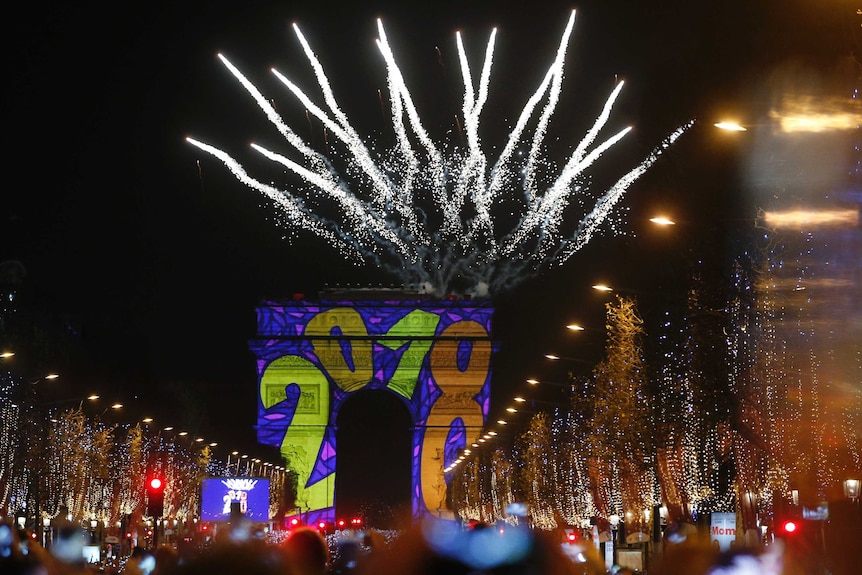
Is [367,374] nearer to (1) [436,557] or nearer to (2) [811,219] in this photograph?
(2) [811,219]

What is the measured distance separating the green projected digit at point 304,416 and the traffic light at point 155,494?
105 m

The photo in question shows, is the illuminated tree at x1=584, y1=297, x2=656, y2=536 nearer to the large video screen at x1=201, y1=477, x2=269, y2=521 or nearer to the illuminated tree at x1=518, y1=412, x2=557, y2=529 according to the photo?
the large video screen at x1=201, y1=477, x2=269, y2=521

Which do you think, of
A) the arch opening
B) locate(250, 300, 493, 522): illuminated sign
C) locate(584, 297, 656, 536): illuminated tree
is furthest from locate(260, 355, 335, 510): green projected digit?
locate(584, 297, 656, 536): illuminated tree

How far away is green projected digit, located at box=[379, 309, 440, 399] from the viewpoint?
440 feet

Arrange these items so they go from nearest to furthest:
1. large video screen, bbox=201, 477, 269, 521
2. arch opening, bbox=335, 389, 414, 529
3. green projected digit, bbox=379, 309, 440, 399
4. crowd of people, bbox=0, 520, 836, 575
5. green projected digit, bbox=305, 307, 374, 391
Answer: crowd of people, bbox=0, 520, 836, 575, large video screen, bbox=201, 477, 269, 521, green projected digit, bbox=305, 307, 374, 391, green projected digit, bbox=379, 309, 440, 399, arch opening, bbox=335, 389, 414, 529

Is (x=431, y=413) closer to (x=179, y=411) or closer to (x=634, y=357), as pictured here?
(x=179, y=411)

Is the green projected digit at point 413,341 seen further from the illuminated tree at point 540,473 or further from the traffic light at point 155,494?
the traffic light at point 155,494

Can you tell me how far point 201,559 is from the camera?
712 centimetres

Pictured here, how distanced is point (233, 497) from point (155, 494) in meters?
24.0

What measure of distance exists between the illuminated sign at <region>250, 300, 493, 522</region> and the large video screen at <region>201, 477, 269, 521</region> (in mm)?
76635

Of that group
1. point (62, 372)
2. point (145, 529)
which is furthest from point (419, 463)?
point (62, 372)

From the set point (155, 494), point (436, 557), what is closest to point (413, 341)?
point (155, 494)

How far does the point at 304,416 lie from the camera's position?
137m

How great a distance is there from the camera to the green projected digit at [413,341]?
13412 centimetres
